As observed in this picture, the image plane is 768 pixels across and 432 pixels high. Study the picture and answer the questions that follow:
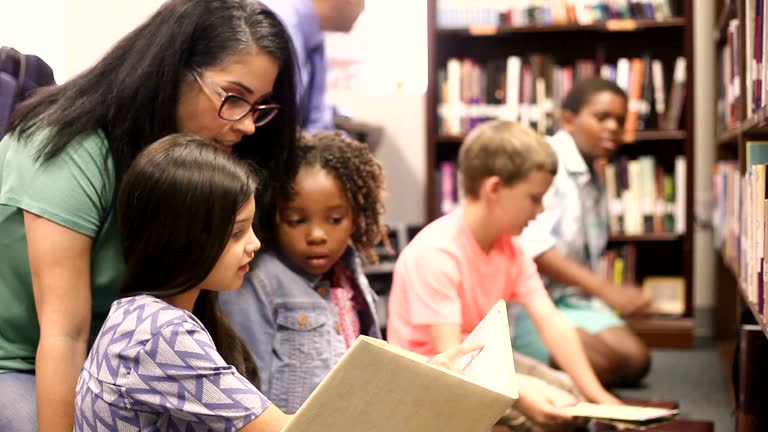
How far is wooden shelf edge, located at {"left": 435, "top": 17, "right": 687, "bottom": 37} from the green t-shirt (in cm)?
318

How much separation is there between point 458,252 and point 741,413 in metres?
0.80

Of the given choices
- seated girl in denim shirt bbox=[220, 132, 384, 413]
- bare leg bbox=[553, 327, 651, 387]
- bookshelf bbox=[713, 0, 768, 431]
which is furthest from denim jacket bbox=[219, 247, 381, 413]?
bare leg bbox=[553, 327, 651, 387]

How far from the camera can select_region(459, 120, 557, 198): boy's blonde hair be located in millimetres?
2287

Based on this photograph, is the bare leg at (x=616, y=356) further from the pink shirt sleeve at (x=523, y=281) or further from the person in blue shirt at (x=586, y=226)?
the pink shirt sleeve at (x=523, y=281)

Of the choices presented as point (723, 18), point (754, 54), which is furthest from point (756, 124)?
point (723, 18)

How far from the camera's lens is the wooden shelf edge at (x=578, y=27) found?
439cm

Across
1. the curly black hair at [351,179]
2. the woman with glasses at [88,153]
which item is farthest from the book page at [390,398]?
the curly black hair at [351,179]

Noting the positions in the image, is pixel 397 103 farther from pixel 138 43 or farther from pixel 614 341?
pixel 138 43

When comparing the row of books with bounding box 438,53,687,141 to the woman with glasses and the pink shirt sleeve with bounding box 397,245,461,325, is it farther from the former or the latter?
the woman with glasses

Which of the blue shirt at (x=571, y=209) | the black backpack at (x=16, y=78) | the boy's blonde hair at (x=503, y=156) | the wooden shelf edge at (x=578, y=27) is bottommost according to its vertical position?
the blue shirt at (x=571, y=209)

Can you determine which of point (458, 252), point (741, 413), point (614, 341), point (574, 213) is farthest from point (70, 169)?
point (614, 341)

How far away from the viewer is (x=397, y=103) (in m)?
4.51

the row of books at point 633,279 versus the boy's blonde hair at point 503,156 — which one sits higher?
the boy's blonde hair at point 503,156

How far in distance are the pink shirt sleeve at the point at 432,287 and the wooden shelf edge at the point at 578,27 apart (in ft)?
8.18
